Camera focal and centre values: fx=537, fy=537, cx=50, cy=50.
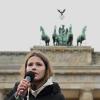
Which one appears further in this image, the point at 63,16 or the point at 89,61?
the point at 63,16

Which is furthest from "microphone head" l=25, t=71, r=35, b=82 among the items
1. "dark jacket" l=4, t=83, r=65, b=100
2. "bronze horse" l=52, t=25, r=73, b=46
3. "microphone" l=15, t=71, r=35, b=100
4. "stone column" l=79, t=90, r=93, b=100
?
"bronze horse" l=52, t=25, r=73, b=46

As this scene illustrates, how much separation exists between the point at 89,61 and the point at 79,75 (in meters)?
1.30

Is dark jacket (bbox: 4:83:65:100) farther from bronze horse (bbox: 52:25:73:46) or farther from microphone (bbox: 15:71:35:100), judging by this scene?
bronze horse (bbox: 52:25:73:46)

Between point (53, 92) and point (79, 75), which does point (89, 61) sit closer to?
point (79, 75)

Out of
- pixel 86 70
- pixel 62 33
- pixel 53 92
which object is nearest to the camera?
pixel 53 92

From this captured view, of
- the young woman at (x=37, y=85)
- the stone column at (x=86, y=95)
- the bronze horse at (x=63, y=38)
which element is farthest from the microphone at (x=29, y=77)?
the bronze horse at (x=63, y=38)

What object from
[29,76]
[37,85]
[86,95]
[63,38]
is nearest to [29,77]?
[29,76]

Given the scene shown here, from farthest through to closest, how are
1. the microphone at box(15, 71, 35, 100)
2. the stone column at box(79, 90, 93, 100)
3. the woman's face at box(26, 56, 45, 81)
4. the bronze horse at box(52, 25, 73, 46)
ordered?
the bronze horse at box(52, 25, 73, 46) → the stone column at box(79, 90, 93, 100) → the woman's face at box(26, 56, 45, 81) → the microphone at box(15, 71, 35, 100)

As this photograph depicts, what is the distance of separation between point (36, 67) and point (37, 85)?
140mm

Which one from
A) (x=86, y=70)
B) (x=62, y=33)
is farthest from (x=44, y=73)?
(x=62, y=33)

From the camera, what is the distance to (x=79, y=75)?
3672 centimetres

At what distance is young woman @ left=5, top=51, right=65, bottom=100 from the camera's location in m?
3.64

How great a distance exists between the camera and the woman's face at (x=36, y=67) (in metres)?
3.88

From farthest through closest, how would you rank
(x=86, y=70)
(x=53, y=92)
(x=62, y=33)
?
(x=62, y=33), (x=86, y=70), (x=53, y=92)
